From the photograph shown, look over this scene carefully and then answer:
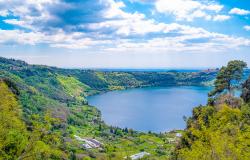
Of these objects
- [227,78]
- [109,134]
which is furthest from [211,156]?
[109,134]

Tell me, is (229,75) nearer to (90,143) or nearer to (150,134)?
(90,143)

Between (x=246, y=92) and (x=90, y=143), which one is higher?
(x=246, y=92)

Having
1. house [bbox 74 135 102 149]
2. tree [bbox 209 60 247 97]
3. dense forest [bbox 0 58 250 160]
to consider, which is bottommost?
house [bbox 74 135 102 149]

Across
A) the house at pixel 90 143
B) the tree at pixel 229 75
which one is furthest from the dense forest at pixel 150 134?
the house at pixel 90 143

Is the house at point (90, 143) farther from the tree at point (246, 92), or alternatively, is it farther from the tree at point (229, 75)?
the tree at point (246, 92)

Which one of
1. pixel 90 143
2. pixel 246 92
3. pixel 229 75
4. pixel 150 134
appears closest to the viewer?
pixel 246 92

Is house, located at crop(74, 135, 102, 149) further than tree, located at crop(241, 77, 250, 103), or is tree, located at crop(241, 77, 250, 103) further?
house, located at crop(74, 135, 102, 149)

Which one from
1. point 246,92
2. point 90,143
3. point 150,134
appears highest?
point 246,92

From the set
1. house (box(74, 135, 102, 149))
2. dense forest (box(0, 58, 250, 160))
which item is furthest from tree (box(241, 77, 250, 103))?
house (box(74, 135, 102, 149))

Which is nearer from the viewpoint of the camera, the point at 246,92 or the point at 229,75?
the point at 246,92

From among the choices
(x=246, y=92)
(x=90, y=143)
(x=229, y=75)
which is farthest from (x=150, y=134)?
(x=246, y=92)

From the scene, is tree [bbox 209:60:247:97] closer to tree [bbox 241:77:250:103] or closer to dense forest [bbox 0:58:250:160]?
dense forest [bbox 0:58:250:160]
